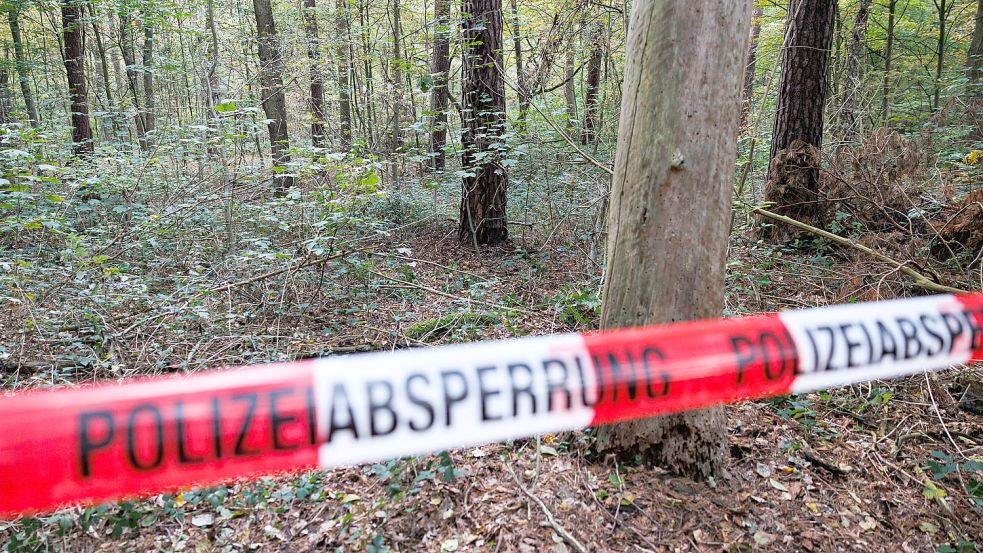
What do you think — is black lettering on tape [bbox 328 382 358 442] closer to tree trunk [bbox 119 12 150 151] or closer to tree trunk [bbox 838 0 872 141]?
tree trunk [bbox 838 0 872 141]

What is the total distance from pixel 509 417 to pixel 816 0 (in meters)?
6.96

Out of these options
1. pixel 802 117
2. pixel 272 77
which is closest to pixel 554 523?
pixel 802 117

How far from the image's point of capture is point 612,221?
242cm

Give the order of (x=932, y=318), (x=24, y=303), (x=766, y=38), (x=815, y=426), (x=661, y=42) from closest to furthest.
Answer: (x=932, y=318)
(x=661, y=42)
(x=815, y=426)
(x=24, y=303)
(x=766, y=38)

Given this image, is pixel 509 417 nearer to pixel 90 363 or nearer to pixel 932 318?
pixel 932 318

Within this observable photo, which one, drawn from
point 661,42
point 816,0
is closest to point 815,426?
point 661,42

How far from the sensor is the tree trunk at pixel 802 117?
20.4 feet

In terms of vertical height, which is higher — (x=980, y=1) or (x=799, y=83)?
(x=980, y=1)

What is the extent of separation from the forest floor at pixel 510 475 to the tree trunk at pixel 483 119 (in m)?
2.87

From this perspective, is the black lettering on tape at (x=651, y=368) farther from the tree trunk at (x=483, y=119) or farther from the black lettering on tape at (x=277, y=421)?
the tree trunk at (x=483, y=119)

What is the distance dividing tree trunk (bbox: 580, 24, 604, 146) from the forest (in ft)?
0.33

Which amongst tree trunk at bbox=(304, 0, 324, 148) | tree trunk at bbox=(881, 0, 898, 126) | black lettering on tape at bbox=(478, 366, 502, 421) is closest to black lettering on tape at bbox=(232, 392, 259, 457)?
black lettering on tape at bbox=(478, 366, 502, 421)

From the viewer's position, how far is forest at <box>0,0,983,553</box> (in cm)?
218

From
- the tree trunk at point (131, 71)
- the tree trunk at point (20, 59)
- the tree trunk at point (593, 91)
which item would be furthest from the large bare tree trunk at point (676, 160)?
the tree trunk at point (131, 71)
